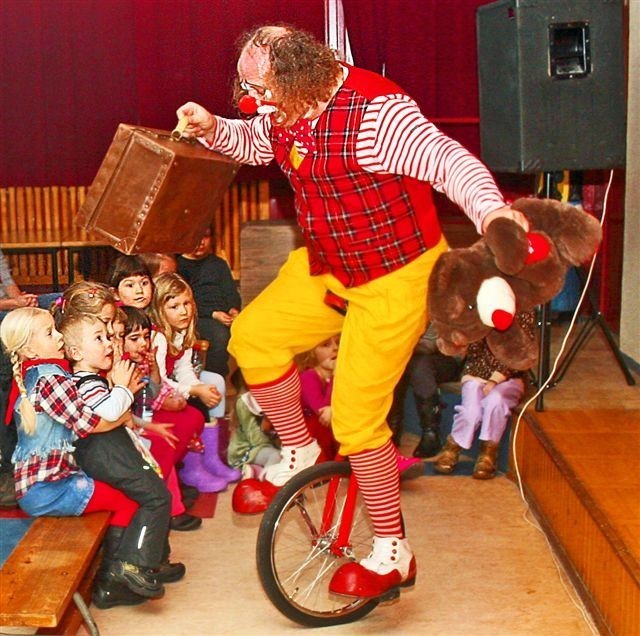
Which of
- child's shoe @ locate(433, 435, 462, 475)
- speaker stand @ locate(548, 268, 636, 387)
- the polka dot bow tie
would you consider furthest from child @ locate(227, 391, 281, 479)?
the polka dot bow tie

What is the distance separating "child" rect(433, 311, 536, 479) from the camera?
3938 millimetres

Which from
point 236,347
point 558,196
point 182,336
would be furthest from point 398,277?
point 558,196

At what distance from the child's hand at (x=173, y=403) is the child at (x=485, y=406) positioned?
985 millimetres

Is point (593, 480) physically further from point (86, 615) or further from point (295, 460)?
point (86, 615)

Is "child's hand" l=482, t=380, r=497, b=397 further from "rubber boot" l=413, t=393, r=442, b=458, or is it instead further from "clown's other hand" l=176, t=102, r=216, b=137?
"clown's other hand" l=176, t=102, r=216, b=137

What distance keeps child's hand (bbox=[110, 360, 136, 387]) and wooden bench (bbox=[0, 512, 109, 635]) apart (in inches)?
14.2

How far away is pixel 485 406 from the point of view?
394 cm

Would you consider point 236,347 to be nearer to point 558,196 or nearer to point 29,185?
point 558,196

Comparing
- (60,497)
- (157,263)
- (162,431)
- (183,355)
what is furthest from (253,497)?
(157,263)

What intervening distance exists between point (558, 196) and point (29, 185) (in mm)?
2816

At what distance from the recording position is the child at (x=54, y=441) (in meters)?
2.86

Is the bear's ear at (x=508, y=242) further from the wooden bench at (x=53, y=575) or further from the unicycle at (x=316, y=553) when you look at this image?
the wooden bench at (x=53, y=575)

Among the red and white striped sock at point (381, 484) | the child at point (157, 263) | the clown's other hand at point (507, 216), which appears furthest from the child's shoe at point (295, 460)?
the child at point (157, 263)

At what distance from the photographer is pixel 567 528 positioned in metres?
3.23
